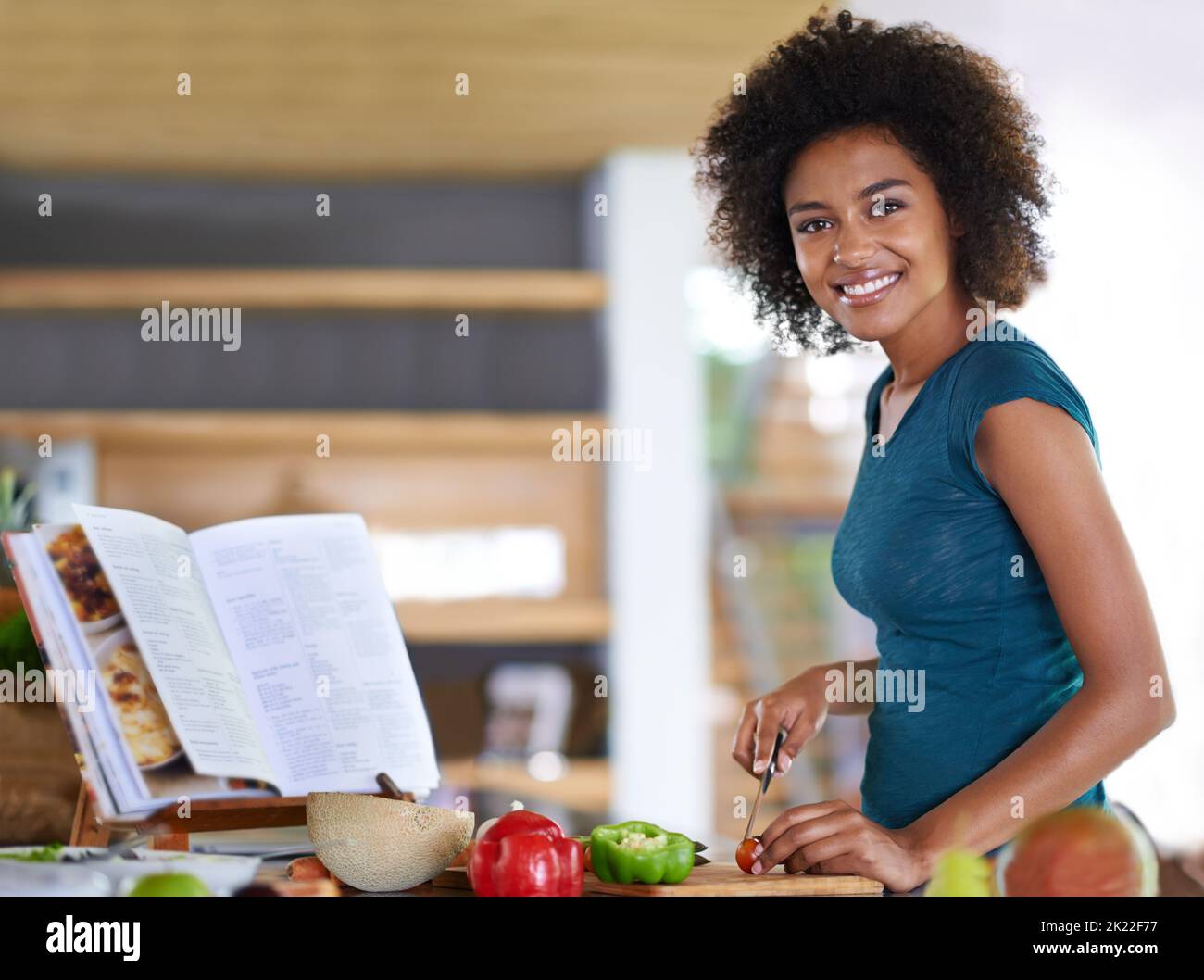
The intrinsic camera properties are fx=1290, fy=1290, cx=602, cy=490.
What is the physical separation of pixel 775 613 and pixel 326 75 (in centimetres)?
268

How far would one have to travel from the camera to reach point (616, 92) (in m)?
3.48

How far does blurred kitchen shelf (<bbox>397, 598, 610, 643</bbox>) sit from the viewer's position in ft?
12.1

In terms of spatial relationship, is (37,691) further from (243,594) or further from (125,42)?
(125,42)

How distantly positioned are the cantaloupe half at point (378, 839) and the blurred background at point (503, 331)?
241 centimetres

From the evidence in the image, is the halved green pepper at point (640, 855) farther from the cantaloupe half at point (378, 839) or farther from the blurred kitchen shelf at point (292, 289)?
the blurred kitchen shelf at point (292, 289)

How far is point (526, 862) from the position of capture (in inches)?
41.4

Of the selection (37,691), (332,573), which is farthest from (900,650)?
(37,691)

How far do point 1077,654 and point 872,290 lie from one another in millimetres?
417

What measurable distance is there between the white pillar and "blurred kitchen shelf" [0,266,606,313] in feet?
0.60

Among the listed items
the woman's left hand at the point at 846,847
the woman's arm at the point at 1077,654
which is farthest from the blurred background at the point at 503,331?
the woman's left hand at the point at 846,847

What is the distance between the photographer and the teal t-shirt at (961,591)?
120 cm

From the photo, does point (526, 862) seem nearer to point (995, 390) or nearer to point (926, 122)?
point (995, 390)

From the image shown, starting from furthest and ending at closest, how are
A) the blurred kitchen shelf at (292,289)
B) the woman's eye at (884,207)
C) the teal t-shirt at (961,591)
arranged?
1. the blurred kitchen shelf at (292,289)
2. the woman's eye at (884,207)
3. the teal t-shirt at (961,591)

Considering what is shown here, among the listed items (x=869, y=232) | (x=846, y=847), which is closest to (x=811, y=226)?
(x=869, y=232)
